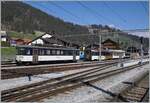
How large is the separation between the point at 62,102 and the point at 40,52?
28500mm

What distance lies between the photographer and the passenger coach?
39147 mm

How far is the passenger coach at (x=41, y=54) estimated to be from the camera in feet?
128

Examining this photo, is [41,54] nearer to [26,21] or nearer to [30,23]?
[26,21]

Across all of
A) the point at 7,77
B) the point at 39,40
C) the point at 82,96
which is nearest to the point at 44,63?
the point at 7,77

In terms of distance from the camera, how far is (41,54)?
4191 centimetres

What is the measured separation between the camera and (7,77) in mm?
22250

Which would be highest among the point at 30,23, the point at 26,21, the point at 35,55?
the point at 26,21

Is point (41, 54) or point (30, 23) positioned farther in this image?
point (30, 23)

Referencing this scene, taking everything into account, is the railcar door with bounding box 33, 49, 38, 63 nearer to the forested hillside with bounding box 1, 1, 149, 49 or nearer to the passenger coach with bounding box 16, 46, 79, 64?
the passenger coach with bounding box 16, 46, 79, 64

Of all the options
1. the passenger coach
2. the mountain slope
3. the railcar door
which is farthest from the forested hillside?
the railcar door

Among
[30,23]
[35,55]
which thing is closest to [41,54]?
[35,55]

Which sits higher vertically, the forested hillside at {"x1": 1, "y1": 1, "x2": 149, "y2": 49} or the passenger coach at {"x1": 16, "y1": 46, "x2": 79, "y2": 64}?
the forested hillside at {"x1": 1, "y1": 1, "x2": 149, "y2": 49}

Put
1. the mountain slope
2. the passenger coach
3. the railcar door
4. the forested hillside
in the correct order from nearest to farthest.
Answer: the passenger coach
the railcar door
the forested hillside
the mountain slope

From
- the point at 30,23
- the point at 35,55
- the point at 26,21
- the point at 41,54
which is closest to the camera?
the point at 35,55
